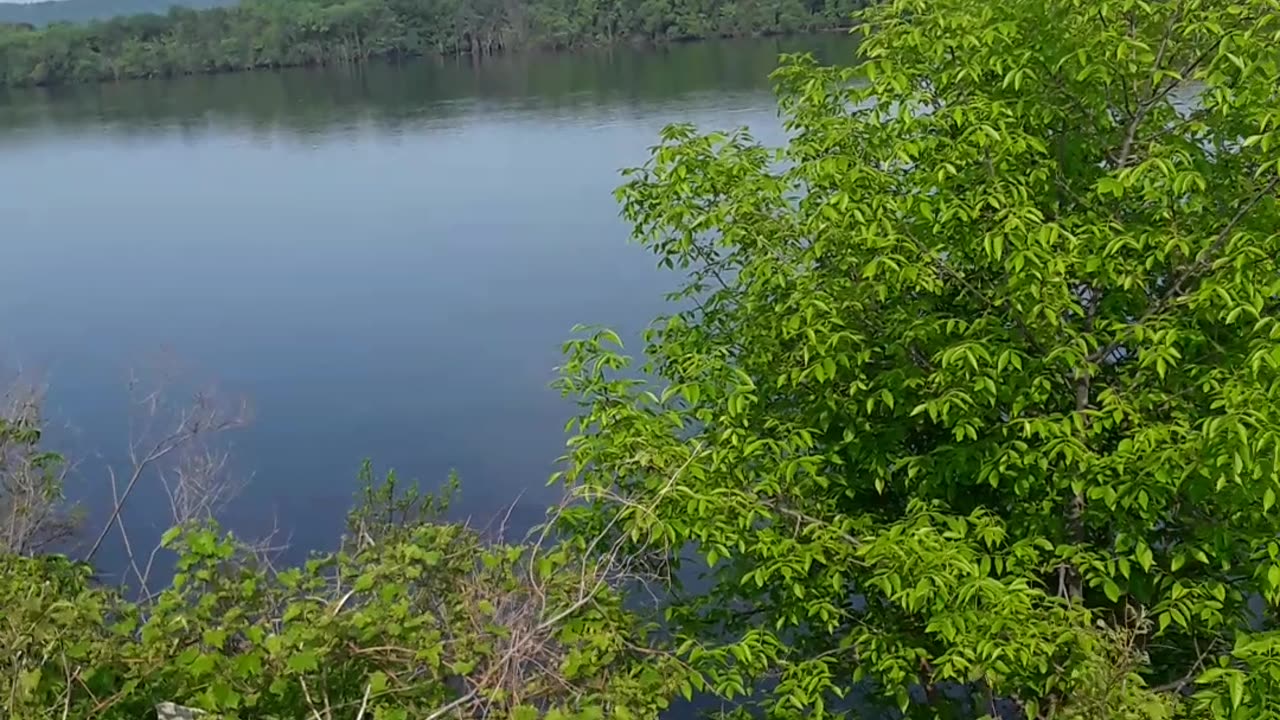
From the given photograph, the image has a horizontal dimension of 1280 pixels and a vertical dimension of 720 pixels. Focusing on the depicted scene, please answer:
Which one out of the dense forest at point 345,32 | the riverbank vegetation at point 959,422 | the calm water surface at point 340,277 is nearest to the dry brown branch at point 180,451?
the calm water surface at point 340,277

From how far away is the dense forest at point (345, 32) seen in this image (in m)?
76.6

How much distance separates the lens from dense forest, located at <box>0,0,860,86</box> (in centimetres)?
7662

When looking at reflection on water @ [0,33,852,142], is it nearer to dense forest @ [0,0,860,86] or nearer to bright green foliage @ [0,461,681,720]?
dense forest @ [0,0,860,86]

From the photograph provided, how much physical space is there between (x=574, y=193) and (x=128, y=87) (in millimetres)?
56752

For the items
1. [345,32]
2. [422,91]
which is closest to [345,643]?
[422,91]

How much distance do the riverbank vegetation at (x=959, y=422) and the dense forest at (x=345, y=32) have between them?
6975cm

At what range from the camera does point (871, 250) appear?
566 cm

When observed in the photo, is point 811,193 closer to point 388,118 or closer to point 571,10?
point 388,118

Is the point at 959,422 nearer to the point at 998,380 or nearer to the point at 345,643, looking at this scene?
the point at 998,380

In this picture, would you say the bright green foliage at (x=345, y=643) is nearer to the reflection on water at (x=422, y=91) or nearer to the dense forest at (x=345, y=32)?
the reflection on water at (x=422, y=91)

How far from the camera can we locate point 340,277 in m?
26.9

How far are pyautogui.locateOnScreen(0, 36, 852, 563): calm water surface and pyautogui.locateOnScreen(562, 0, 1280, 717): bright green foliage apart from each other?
33.0 feet

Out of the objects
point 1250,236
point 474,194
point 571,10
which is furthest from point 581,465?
point 571,10

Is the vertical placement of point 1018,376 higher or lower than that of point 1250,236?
lower
